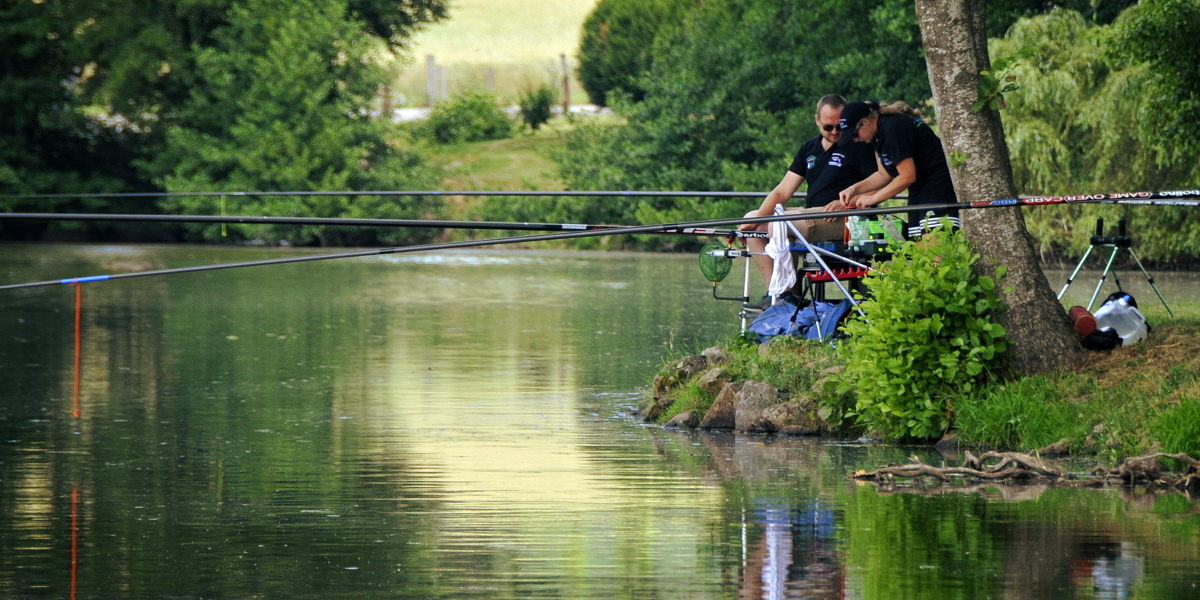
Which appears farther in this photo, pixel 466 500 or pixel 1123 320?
pixel 1123 320

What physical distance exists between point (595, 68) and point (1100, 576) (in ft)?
176

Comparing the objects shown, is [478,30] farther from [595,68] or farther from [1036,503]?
[1036,503]

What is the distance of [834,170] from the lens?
1085cm

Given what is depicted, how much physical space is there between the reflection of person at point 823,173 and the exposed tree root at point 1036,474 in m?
2.95

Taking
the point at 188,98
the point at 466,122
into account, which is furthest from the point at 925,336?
the point at 466,122

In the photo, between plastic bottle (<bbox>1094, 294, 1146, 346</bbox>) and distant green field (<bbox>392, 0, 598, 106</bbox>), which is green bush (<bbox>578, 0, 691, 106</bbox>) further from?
plastic bottle (<bbox>1094, 294, 1146, 346</bbox>)

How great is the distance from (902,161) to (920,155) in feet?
0.68

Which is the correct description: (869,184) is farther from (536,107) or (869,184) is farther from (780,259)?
(536,107)

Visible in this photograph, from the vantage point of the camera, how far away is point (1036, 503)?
278 inches

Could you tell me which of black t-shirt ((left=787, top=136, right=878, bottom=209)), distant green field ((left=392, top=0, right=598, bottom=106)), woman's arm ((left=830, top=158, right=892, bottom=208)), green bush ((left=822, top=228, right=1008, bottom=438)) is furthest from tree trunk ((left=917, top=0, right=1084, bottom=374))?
distant green field ((left=392, top=0, right=598, bottom=106))

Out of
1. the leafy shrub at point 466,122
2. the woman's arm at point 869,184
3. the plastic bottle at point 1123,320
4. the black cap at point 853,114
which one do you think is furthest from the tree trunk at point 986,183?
the leafy shrub at point 466,122

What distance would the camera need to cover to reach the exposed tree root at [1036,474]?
734 centimetres

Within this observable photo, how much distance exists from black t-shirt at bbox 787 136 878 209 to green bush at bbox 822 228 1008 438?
6.85 feet

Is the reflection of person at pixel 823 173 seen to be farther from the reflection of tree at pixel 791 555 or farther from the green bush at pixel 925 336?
the reflection of tree at pixel 791 555
